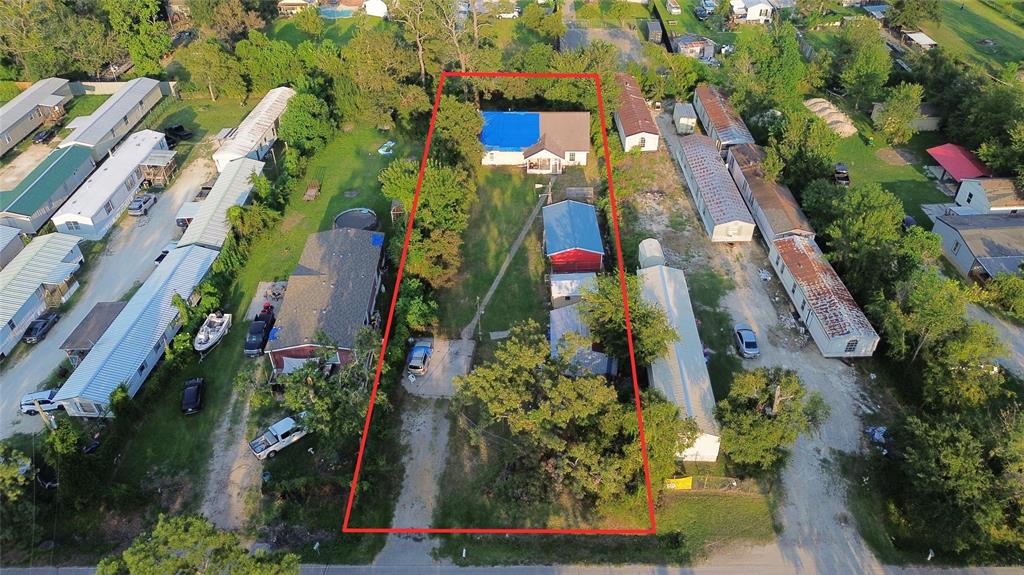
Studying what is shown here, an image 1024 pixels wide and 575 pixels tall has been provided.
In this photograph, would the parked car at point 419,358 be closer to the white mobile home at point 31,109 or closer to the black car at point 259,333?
the black car at point 259,333

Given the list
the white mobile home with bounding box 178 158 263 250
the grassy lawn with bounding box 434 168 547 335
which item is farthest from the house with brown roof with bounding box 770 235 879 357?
the white mobile home with bounding box 178 158 263 250

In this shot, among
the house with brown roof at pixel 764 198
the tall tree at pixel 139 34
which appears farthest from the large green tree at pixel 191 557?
the tall tree at pixel 139 34

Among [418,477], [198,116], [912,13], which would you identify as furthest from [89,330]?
[912,13]

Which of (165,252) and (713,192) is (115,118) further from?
(713,192)

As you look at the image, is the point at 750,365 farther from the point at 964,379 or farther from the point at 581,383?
the point at 581,383

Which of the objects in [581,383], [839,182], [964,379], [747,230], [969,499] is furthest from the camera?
[839,182]

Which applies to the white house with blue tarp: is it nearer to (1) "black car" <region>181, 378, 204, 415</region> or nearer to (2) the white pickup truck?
(1) "black car" <region>181, 378, 204, 415</region>

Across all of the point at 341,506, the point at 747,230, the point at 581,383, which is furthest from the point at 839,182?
the point at 341,506
